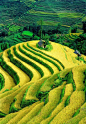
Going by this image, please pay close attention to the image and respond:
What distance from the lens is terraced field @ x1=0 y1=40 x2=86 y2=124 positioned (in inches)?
327

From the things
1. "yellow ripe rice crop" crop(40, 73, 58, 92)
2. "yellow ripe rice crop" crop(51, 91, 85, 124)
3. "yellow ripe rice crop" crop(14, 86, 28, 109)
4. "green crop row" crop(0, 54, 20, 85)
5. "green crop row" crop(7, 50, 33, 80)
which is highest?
"yellow ripe rice crop" crop(51, 91, 85, 124)

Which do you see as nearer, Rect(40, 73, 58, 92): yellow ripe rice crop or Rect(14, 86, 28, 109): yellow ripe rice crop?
Rect(14, 86, 28, 109): yellow ripe rice crop

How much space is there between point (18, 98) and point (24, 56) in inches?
440

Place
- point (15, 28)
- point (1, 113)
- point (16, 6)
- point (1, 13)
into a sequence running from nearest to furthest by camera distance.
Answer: point (1, 113)
point (15, 28)
point (1, 13)
point (16, 6)

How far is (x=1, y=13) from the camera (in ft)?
247

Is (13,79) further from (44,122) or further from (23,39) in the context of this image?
(23,39)

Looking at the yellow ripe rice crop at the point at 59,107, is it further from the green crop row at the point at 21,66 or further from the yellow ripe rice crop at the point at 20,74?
the green crop row at the point at 21,66

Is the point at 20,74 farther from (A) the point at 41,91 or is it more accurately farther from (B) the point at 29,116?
(B) the point at 29,116

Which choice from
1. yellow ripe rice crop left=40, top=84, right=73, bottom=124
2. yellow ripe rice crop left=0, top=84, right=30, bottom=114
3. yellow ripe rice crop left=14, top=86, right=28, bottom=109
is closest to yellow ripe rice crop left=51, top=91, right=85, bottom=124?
yellow ripe rice crop left=40, top=84, right=73, bottom=124

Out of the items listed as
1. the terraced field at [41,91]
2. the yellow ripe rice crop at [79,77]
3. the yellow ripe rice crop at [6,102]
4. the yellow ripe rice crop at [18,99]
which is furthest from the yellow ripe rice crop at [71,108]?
the yellow ripe rice crop at [6,102]

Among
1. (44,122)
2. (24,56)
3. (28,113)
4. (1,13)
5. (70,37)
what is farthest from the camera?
(1,13)

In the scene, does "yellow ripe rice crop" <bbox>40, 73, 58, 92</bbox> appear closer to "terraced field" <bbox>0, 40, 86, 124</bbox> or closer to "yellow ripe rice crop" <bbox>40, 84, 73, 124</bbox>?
"terraced field" <bbox>0, 40, 86, 124</bbox>

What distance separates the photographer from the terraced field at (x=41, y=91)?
27.2 feet

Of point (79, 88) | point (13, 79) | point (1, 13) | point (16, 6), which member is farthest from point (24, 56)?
point (16, 6)
